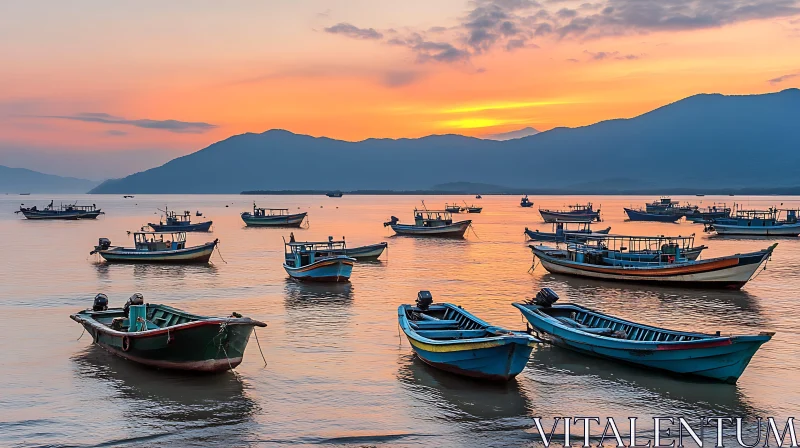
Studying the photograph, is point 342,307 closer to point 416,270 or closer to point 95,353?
point 95,353

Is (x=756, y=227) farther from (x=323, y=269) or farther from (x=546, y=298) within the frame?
(x=546, y=298)

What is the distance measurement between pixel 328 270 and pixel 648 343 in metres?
21.7

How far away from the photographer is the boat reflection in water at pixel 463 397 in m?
15.5

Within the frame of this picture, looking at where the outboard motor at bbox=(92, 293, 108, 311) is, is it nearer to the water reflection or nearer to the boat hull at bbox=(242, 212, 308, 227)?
the water reflection

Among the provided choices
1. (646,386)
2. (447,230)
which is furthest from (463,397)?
(447,230)

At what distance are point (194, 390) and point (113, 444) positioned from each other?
133 inches

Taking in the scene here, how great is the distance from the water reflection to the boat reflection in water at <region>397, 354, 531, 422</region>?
1.49 meters

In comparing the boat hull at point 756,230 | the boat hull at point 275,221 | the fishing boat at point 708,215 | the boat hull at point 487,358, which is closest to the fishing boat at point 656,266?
the boat hull at point 487,358

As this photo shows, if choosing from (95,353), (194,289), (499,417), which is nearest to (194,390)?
(95,353)

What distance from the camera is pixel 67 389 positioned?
58.1ft

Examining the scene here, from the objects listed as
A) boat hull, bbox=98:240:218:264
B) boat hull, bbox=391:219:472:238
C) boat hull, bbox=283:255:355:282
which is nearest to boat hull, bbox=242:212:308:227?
boat hull, bbox=391:219:472:238

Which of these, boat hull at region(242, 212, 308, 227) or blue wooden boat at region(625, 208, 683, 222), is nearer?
boat hull at region(242, 212, 308, 227)

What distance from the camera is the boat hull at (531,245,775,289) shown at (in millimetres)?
33344

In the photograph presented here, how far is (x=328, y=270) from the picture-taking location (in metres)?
36.6
